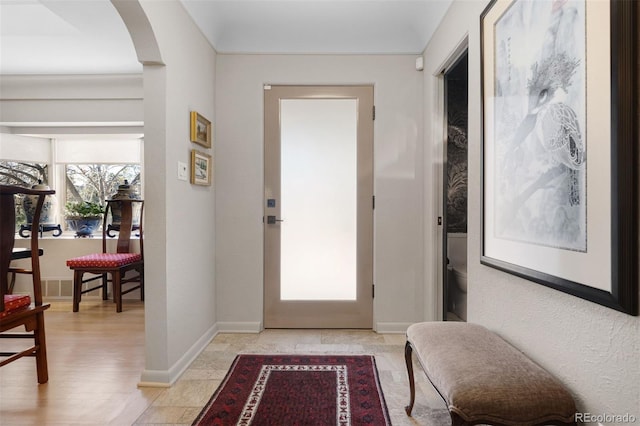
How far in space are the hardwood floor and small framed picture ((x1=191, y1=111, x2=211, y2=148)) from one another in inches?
64.0

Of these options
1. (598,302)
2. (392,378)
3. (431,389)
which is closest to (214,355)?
(392,378)

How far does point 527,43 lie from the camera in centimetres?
145

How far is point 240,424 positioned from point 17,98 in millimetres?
4528

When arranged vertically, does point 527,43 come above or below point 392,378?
above

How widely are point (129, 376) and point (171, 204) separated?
1171 mm

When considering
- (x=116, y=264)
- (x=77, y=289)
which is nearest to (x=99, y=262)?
(x=116, y=264)

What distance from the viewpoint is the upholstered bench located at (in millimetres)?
1127

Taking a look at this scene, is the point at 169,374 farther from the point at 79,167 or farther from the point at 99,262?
the point at 79,167

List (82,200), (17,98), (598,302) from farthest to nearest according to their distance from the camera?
(82,200)
(17,98)
(598,302)

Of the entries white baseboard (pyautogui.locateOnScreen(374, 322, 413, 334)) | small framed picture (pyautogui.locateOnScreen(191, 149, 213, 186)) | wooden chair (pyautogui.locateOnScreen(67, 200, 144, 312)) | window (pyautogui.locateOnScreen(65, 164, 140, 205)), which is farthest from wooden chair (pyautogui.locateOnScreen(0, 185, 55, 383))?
white baseboard (pyautogui.locateOnScreen(374, 322, 413, 334))

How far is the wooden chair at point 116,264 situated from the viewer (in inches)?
145

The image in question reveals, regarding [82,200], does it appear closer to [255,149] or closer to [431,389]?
[255,149]

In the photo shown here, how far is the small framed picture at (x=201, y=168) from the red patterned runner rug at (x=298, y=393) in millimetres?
1361

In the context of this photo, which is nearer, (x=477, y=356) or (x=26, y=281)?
(x=477, y=356)
